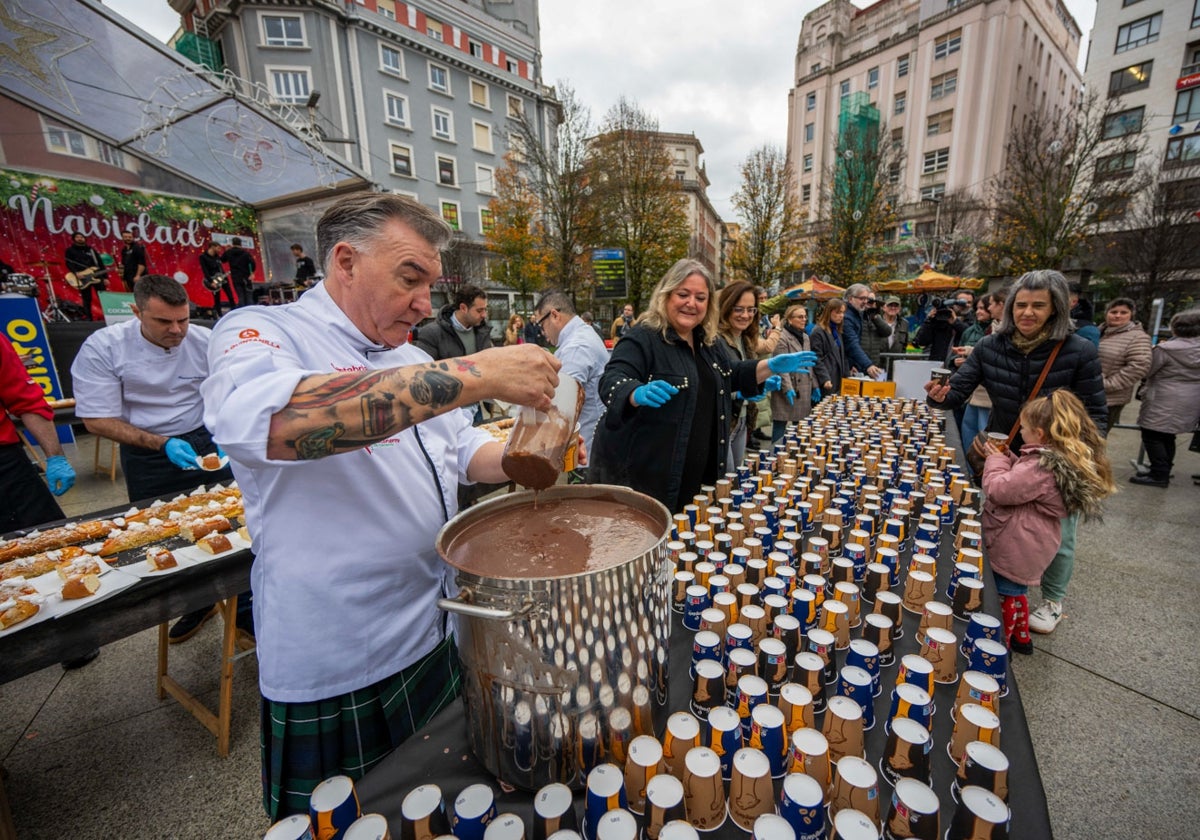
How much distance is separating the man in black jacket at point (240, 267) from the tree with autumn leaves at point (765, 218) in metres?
16.8

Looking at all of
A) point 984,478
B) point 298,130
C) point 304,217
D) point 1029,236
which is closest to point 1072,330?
point 984,478

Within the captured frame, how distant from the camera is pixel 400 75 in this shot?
25391 mm

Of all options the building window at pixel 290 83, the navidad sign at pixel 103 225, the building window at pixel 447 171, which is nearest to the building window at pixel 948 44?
the building window at pixel 447 171

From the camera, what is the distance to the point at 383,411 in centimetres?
87

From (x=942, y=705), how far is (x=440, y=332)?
19.9 feet

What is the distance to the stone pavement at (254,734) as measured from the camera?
77.0 inches

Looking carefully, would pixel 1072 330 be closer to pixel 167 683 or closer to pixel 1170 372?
pixel 1170 372

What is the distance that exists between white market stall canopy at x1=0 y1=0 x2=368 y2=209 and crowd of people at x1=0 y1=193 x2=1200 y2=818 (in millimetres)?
9990

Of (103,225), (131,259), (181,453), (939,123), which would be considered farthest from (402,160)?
(939,123)

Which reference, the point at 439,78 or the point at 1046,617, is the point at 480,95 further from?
the point at 1046,617

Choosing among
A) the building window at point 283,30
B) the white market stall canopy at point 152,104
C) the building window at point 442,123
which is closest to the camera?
the white market stall canopy at point 152,104

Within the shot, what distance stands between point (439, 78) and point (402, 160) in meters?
5.75

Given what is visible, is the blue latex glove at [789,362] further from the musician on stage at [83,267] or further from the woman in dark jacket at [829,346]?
the musician on stage at [83,267]

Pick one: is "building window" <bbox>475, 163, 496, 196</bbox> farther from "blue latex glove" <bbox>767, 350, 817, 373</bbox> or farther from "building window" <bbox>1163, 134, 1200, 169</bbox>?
"building window" <bbox>1163, 134, 1200, 169</bbox>
